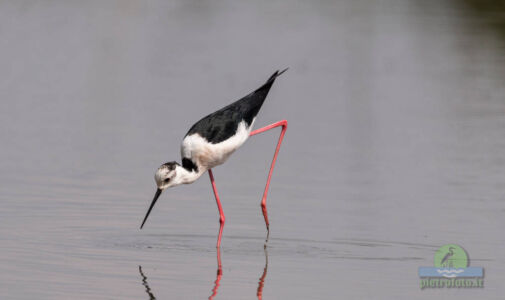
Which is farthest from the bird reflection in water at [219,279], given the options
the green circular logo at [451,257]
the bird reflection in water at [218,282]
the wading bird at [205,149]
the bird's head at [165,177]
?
the green circular logo at [451,257]

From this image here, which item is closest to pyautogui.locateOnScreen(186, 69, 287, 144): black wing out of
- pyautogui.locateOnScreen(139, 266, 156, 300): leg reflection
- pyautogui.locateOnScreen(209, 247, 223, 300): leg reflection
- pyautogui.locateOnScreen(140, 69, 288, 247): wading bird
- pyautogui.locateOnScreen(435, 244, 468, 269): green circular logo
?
pyautogui.locateOnScreen(140, 69, 288, 247): wading bird

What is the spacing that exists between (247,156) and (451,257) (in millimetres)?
3226

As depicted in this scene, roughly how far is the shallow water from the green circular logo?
69 mm

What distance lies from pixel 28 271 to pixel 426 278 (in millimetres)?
2301

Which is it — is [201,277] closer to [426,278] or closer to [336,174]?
[426,278]

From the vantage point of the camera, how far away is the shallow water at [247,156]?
6898mm

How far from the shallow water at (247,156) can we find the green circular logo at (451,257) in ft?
0.23

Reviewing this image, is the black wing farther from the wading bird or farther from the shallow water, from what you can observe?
the shallow water

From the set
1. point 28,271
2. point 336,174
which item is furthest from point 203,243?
point 336,174

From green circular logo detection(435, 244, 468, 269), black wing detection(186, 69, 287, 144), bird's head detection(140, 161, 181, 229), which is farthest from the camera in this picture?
black wing detection(186, 69, 287, 144)

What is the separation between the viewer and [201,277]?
6.73 metres

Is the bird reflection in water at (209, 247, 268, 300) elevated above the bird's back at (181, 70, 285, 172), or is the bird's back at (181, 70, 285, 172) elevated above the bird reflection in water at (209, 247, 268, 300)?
the bird's back at (181, 70, 285, 172)

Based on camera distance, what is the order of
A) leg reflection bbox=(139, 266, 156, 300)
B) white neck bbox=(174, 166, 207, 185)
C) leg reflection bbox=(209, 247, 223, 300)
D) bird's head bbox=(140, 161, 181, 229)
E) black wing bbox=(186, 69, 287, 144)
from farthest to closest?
black wing bbox=(186, 69, 287, 144), white neck bbox=(174, 166, 207, 185), bird's head bbox=(140, 161, 181, 229), leg reflection bbox=(209, 247, 223, 300), leg reflection bbox=(139, 266, 156, 300)

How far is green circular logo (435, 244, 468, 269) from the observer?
7160 mm
